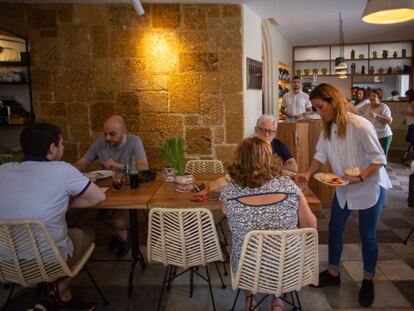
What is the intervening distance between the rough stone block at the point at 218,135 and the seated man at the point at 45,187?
7.13 feet

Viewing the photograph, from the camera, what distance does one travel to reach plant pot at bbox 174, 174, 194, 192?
2424mm

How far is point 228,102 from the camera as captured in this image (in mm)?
4082

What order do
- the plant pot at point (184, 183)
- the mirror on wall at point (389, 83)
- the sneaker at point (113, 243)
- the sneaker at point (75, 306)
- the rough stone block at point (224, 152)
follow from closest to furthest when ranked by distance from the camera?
the sneaker at point (75, 306)
the plant pot at point (184, 183)
the sneaker at point (113, 243)
the rough stone block at point (224, 152)
the mirror on wall at point (389, 83)

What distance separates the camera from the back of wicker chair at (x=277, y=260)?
165 centimetres

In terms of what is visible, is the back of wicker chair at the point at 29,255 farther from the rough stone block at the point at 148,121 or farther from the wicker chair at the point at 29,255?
the rough stone block at the point at 148,121

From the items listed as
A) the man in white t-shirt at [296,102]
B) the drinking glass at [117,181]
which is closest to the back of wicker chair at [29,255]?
the drinking glass at [117,181]

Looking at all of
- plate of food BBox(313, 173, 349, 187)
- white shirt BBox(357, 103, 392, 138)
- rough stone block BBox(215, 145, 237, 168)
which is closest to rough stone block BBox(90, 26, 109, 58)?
rough stone block BBox(215, 145, 237, 168)

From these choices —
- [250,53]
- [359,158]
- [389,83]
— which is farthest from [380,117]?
[389,83]

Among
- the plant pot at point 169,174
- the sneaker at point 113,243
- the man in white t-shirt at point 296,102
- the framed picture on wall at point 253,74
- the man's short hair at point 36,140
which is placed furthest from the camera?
the man in white t-shirt at point 296,102

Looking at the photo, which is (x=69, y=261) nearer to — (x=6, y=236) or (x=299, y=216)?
(x=6, y=236)

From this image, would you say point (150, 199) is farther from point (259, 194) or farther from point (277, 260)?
point (277, 260)

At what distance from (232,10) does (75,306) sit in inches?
123

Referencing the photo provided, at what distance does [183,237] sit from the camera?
1.92 m

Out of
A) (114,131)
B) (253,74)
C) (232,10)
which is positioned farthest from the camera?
(253,74)
